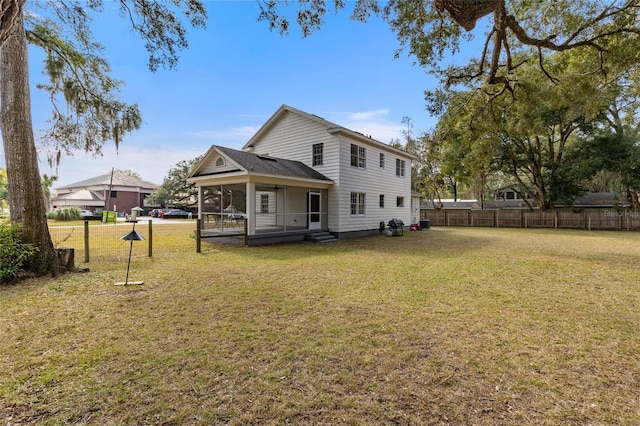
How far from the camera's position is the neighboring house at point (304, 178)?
12.0 m

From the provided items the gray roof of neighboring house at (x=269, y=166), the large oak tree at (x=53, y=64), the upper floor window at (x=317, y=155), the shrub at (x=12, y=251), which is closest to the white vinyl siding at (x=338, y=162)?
the upper floor window at (x=317, y=155)

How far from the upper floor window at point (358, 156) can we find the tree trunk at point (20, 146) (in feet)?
38.2

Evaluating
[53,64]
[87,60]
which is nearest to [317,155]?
[87,60]

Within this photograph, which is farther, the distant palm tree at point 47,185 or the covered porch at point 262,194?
the distant palm tree at point 47,185

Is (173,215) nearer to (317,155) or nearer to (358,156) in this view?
(317,155)

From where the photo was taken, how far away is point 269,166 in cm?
1232

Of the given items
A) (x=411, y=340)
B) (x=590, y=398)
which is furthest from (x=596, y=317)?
(x=411, y=340)

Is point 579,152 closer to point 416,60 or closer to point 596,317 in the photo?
point 416,60

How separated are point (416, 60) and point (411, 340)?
25.1 feet

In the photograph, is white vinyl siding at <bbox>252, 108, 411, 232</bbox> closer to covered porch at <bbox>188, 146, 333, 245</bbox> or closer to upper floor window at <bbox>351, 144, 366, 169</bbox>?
upper floor window at <bbox>351, 144, 366, 169</bbox>

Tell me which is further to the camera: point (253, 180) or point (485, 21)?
point (253, 180)

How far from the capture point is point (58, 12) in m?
6.47

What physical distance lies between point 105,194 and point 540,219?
2055 inches

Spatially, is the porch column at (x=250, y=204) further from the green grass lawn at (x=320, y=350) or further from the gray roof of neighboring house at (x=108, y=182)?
the gray roof of neighboring house at (x=108, y=182)
